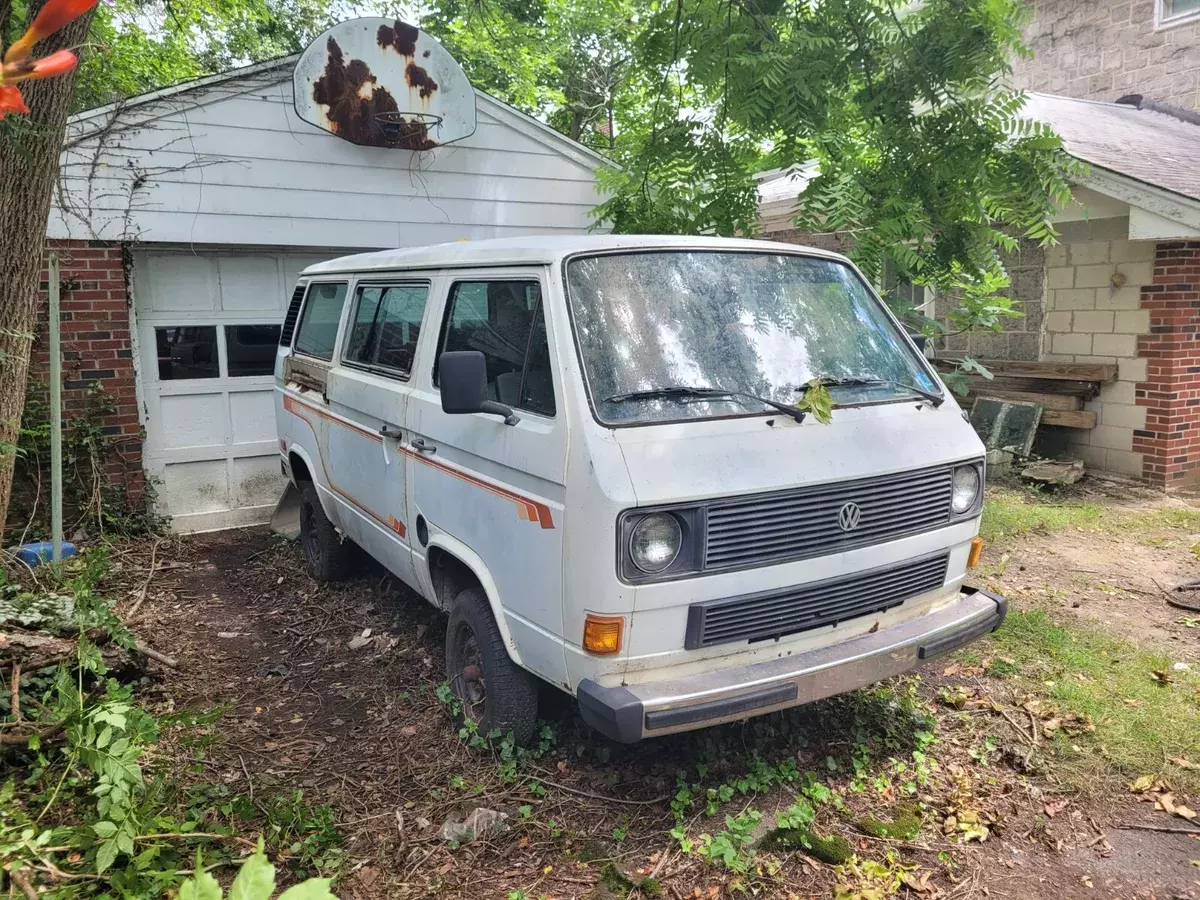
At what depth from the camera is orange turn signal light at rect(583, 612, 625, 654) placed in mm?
2887

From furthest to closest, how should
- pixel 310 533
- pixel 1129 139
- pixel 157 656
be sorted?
pixel 1129 139 < pixel 310 533 < pixel 157 656

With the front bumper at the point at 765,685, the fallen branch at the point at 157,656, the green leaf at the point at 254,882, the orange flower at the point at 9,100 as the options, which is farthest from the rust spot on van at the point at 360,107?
the green leaf at the point at 254,882

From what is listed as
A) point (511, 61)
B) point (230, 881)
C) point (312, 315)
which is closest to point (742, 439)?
point (230, 881)

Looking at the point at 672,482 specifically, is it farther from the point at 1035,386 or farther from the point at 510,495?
the point at 1035,386

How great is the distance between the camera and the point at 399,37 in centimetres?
708

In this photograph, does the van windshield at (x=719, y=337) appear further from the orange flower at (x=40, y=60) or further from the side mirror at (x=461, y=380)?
the orange flower at (x=40, y=60)

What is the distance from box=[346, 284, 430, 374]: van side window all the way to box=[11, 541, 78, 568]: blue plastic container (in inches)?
98.2

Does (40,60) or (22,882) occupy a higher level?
(40,60)

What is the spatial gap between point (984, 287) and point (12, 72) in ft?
21.8

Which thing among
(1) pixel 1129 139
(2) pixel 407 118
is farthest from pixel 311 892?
(1) pixel 1129 139

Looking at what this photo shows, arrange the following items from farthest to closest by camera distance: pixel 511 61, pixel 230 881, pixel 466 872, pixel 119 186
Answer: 1. pixel 511 61
2. pixel 119 186
3. pixel 466 872
4. pixel 230 881

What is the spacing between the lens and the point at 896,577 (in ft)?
11.3

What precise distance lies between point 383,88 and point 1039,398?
7.08 m

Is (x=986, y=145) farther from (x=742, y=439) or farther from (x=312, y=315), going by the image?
(x=312, y=315)
